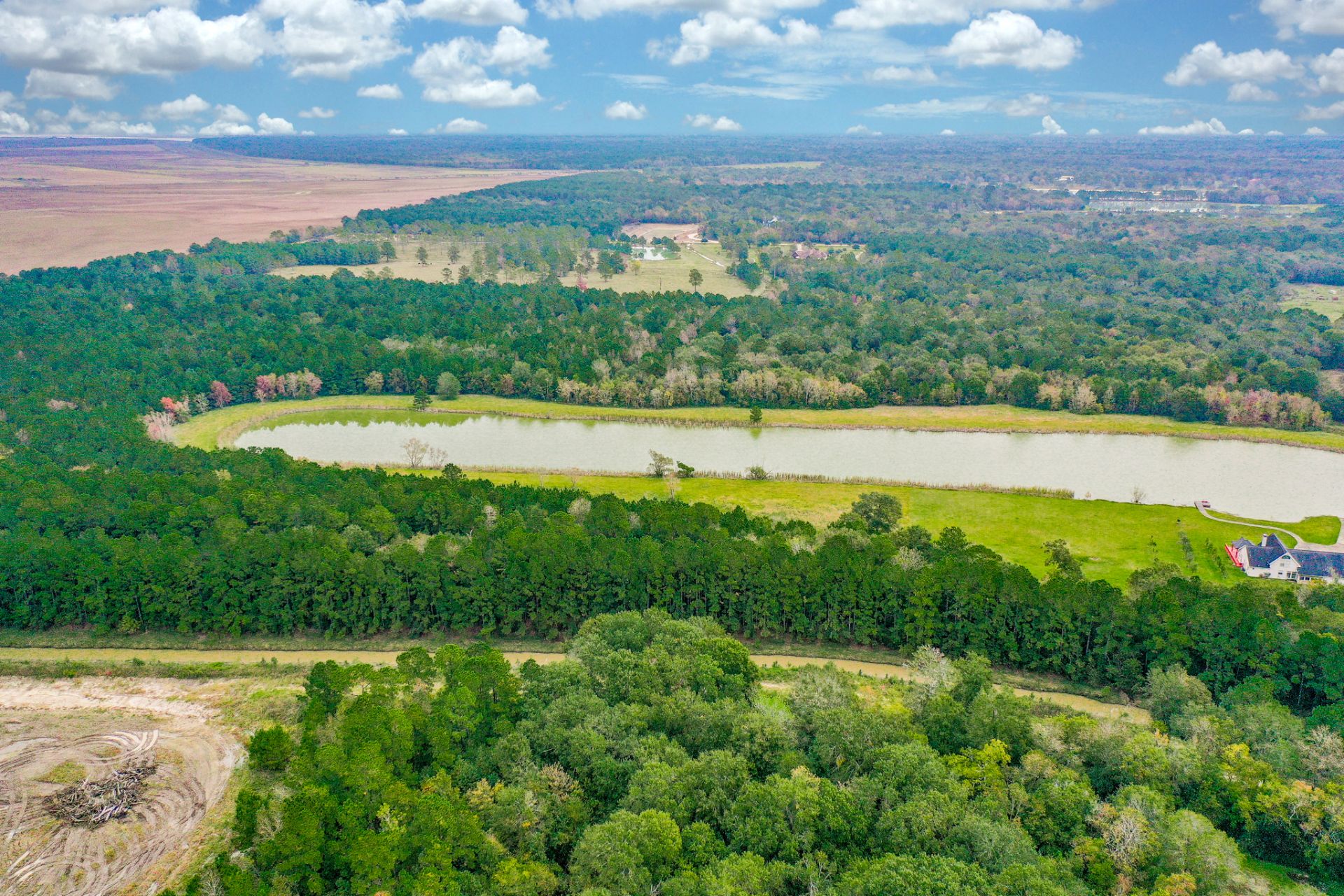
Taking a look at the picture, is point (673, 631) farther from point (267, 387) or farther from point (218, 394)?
point (218, 394)

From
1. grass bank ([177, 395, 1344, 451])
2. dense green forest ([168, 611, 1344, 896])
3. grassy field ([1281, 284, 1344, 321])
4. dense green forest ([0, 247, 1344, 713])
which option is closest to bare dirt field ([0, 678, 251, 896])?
dense green forest ([168, 611, 1344, 896])

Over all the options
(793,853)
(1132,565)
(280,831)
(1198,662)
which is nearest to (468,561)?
(280,831)

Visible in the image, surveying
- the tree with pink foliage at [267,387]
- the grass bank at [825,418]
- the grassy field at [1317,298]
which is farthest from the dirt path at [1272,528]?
the tree with pink foliage at [267,387]

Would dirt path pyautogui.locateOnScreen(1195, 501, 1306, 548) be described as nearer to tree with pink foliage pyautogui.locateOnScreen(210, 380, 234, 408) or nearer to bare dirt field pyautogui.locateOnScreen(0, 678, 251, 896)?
bare dirt field pyautogui.locateOnScreen(0, 678, 251, 896)

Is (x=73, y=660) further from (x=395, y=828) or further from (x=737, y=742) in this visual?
(x=737, y=742)

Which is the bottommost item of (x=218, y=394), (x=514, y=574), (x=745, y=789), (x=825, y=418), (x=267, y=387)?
(x=745, y=789)

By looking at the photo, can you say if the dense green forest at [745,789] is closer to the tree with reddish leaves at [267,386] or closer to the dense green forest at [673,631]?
the dense green forest at [673,631]

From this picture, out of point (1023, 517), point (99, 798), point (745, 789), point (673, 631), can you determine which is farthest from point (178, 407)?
point (1023, 517)
